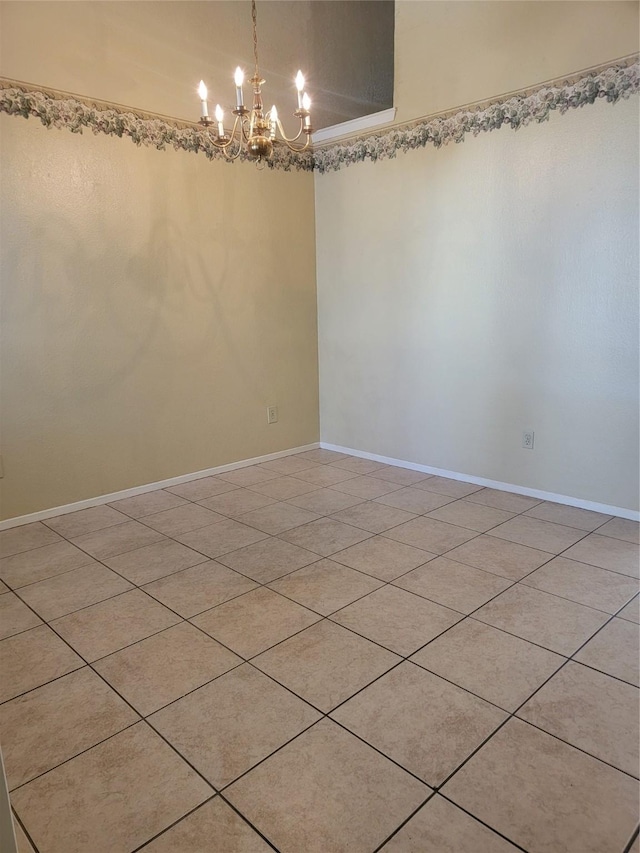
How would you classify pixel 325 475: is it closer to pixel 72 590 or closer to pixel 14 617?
pixel 72 590

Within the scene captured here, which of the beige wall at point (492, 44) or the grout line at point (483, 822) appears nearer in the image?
the grout line at point (483, 822)

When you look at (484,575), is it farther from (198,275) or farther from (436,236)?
(198,275)

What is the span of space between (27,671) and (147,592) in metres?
0.59

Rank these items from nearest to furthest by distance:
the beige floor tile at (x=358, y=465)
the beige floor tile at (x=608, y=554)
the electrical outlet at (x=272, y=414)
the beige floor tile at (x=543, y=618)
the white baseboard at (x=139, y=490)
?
the beige floor tile at (x=543, y=618) < the beige floor tile at (x=608, y=554) < the white baseboard at (x=139, y=490) < the beige floor tile at (x=358, y=465) < the electrical outlet at (x=272, y=414)

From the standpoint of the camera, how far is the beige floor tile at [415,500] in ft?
11.0

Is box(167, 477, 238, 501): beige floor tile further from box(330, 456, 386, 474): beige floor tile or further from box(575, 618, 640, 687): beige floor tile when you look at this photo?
box(575, 618, 640, 687): beige floor tile

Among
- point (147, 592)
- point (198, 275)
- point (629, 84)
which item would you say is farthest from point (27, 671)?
point (629, 84)

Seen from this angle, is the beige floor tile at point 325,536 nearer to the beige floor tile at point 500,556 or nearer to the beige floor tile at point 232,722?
the beige floor tile at point 500,556

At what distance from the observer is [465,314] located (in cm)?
361

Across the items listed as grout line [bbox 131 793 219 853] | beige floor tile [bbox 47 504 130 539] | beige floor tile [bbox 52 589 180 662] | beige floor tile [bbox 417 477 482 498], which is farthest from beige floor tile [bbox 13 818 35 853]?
beige floor tile [bbox 417 477 482 498]

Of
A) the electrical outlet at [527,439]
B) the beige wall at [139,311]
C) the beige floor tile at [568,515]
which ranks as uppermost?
the beige wall at [139,311]

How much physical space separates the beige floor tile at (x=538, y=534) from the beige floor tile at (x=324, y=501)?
0.90m

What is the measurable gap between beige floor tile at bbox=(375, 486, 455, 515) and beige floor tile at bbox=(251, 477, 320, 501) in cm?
53

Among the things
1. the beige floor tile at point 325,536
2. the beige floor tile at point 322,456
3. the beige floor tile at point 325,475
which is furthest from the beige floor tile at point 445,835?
the beige floor tile at point 322,456
